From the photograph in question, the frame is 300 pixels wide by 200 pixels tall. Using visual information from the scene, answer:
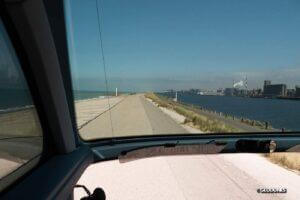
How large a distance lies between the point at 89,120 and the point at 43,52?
125 centimetres

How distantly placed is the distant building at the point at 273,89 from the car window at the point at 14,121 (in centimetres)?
273

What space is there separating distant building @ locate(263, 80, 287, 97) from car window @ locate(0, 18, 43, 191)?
2732 mm

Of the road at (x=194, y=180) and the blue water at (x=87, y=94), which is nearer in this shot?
the blue water at (x=87, y=94)

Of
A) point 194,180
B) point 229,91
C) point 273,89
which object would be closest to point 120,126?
point 229,91

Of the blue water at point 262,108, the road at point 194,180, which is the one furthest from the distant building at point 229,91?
the road at point 194,180

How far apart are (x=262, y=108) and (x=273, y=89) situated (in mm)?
248

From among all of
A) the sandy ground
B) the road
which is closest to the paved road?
the sandy ground

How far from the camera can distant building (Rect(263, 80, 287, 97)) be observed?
463cm

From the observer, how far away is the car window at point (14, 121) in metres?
2.20

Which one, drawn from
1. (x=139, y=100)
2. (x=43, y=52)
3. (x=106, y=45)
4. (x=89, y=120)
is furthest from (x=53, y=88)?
(x=139, y=100)

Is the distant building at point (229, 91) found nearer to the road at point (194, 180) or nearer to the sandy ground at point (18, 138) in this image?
the road at point (194, 180)

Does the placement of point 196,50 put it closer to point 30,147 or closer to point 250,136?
point 250,136

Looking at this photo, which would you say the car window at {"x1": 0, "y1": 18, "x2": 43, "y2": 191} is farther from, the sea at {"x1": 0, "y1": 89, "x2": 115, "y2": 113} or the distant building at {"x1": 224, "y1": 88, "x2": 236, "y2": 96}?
the distant building at {"x1": 224, "y1": 88, "x2": 236, "y2": 96}

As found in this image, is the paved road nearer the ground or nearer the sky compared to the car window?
nearer the ground
